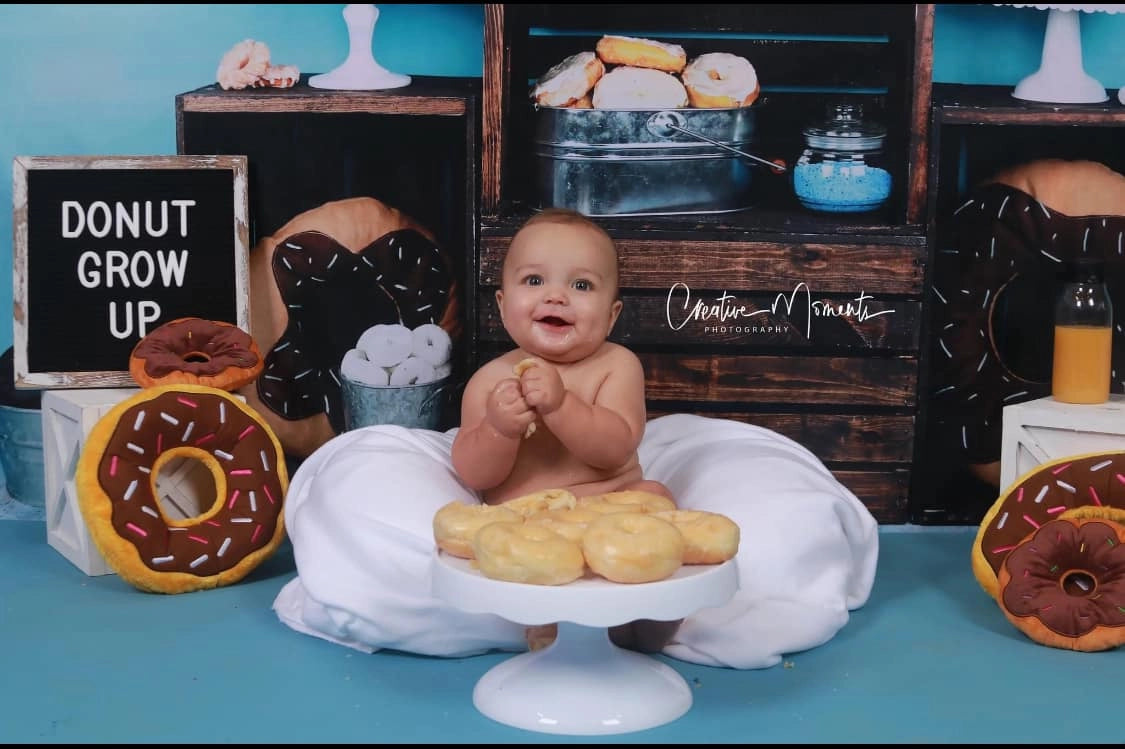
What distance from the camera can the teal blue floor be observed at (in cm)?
211

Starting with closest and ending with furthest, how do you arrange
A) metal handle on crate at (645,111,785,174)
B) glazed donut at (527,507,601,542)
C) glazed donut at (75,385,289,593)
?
1. glazed donut at (527,507,601,542)
2. glazed donut at (75,385,289,593)
3. metal handle on crate at (645,111,785,174)

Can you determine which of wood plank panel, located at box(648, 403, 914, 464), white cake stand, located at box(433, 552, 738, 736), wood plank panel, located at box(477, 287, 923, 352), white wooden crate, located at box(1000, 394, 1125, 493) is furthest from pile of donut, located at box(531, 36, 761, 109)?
white cake stand, located at box(433, 552, 738, 736)

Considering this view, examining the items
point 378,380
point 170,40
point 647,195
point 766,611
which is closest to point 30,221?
point 170,40

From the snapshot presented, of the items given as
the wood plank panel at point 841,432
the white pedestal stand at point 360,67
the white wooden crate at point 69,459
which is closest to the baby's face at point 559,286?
the wood plank panel at point 841,432

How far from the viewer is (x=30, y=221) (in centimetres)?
314

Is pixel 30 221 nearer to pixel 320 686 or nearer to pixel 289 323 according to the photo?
pixel 289 323

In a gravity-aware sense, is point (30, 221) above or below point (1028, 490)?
above

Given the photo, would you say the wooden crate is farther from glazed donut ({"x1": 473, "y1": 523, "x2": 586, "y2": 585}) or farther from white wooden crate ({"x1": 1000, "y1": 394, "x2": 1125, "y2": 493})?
glazed donut ({"x1": 473, "y1": 523, "x2": 586, "y2": 585})

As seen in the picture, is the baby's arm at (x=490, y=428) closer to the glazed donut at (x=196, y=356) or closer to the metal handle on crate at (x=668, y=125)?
the glazed donut at (x=196, y=356)

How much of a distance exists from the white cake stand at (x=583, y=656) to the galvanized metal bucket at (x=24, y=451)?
153cm

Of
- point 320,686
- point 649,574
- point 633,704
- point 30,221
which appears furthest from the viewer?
point 30,221

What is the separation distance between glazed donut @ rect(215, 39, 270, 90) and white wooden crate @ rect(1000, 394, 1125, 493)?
1793mm

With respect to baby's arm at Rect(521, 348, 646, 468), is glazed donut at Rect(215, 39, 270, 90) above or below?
above

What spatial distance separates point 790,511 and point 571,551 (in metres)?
0.64
